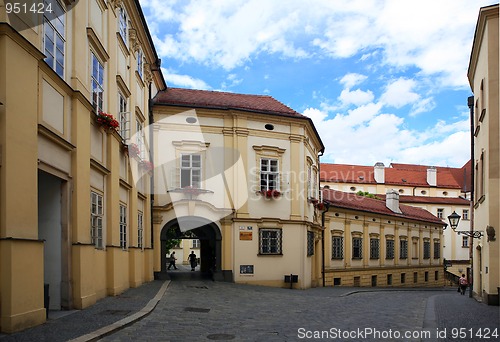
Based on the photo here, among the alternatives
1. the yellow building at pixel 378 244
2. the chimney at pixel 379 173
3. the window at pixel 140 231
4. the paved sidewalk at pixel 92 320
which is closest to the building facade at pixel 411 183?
the chimney at pixel 379 173

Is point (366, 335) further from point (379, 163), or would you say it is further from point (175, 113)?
point (379, 163)

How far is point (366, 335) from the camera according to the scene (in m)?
10.8

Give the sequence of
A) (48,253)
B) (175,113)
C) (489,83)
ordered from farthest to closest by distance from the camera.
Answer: (175,113)
(489,83)
(48,253)

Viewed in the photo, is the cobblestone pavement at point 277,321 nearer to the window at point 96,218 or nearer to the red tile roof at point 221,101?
the window at point 96,218

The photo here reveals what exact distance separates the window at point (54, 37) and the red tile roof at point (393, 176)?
78.0 meters

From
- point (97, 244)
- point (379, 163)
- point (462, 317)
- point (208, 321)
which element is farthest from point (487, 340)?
point (379, 163)

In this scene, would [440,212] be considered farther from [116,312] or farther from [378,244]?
[116,312]

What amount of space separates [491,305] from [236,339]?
10510mm

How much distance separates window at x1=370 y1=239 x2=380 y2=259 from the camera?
1570 inches

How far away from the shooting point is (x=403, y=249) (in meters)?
45.1

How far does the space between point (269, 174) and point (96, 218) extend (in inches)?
535

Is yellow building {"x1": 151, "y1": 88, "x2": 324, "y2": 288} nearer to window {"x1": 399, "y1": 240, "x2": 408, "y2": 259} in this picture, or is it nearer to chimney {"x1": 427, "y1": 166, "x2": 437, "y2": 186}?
window {"x1": 399, "y1": 240, "x2": 408, "y2": 259}

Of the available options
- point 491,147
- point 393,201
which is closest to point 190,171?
point 491,147

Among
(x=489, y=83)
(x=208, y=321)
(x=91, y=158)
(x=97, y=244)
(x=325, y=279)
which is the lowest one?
(x=325, y=279)
